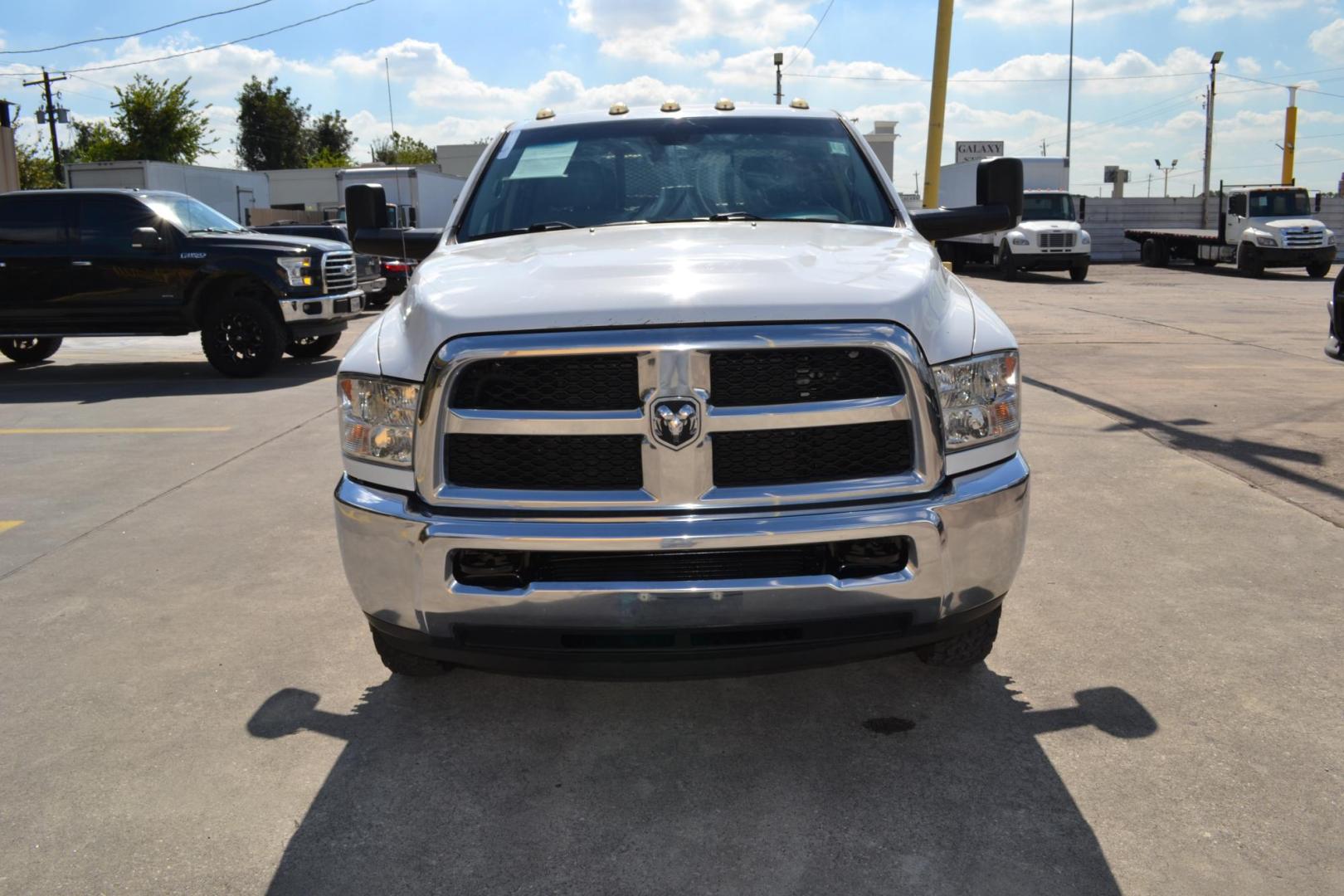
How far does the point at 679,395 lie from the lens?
111 inches

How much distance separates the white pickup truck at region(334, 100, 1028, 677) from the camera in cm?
282

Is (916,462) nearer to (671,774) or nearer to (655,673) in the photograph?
(655,673)

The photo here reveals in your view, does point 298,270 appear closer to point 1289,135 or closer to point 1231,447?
point 1231,447

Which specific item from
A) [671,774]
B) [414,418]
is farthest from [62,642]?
[671,774]

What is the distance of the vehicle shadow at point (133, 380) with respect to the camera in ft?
36.6

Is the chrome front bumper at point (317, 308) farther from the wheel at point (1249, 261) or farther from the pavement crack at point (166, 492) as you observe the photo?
the wheel at point (1249, 261)

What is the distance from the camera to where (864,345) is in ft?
9.37

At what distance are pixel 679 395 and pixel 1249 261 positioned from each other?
1088 inches

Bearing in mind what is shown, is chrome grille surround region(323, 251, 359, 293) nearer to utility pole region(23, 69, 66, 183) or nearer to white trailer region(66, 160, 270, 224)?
white trailer region(66, 160, 270, 224)

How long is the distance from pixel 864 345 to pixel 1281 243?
26931mm

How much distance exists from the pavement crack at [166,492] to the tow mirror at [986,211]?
4344mm

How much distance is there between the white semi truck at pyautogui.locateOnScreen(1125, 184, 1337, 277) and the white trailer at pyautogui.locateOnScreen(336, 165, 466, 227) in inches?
723

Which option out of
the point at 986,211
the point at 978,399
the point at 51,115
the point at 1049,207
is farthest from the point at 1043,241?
the point at 51,115

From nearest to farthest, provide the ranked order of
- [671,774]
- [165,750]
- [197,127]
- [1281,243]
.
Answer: [671,774] → [165,750] → [1281,243] → [197,127]
